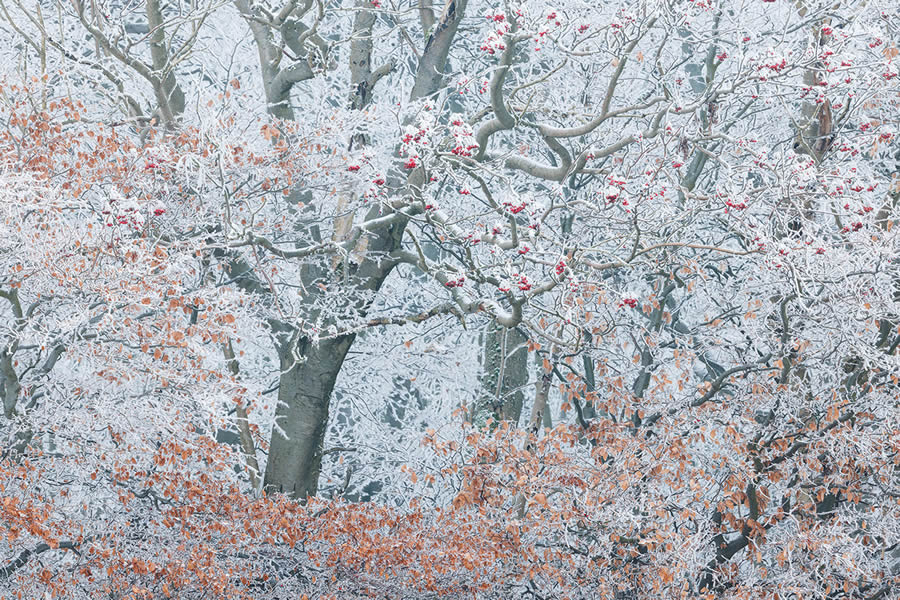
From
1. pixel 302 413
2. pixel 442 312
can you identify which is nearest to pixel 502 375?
pixel 442 312

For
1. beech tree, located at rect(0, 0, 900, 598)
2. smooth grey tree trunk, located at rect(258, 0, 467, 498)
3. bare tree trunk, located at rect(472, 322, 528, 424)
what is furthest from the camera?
bare tree trunk, located at rect(472, 322, 528, 424)

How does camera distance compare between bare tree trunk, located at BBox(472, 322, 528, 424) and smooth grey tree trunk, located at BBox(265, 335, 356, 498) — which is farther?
bare tree trunk, located at BBox(472, 322, 528, 424)

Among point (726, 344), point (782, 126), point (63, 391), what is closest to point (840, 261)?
point (726, 344)

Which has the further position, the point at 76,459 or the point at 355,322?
the point at 355,322

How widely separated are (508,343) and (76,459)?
4.62m

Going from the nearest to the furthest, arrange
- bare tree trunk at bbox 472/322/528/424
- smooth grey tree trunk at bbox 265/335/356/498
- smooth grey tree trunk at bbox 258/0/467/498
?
smooth grey tree trunk at bbox 258/0/467/498 → smooth grey tree trunk at bbox 265/335/356/498 → bare tree trunk at bbox 472/322/528/424

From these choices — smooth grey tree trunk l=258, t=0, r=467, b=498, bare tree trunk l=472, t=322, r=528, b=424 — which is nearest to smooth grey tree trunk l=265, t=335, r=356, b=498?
smooth grey tree trunk l=258, t=0, r=467, b=498

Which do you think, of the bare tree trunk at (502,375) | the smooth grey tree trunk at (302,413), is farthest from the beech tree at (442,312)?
the bare tree trunk at (502,375)

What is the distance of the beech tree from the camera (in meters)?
6.52

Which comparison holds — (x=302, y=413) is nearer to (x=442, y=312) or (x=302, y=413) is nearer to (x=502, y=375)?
(x=442, y=312)

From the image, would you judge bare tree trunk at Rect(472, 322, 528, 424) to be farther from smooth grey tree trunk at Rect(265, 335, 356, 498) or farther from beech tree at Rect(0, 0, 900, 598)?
smooth grey tree trunk at Rect(265, 335, 356, 498)

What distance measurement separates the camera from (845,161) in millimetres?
8742

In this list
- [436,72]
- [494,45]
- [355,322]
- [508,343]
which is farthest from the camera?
[508,343]

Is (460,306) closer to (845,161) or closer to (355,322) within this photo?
(355,322)
